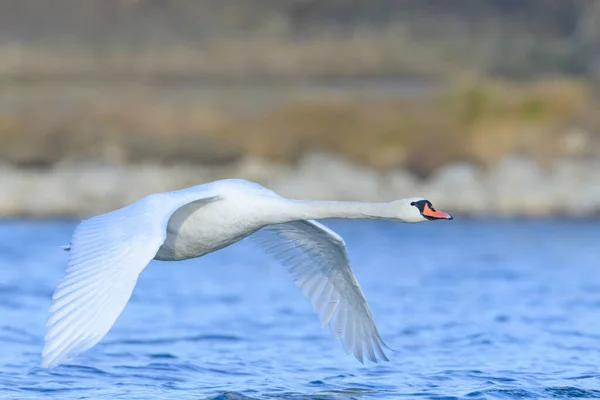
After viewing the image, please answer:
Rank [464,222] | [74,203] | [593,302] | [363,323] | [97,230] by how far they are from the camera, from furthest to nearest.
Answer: [74,203]
[464,222]
[593,302]
[363,323]
[97,230]

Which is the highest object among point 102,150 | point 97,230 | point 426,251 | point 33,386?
point 102,150

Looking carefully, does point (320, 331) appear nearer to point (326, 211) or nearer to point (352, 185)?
point (326, 211)

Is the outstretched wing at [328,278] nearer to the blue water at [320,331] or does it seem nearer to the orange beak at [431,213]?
the blue water at [320,331]

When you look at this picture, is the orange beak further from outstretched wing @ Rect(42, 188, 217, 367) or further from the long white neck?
outstretched wing @ Rect(42, 188, 217, 367)

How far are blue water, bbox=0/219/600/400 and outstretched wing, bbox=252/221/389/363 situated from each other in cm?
30

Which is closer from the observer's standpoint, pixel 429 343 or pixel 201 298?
pixel 429 343

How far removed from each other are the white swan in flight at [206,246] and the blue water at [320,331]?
2.16 feet

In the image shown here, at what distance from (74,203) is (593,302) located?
16066 millimetres

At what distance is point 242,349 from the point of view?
1105 cm

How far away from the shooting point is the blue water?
938 centimetres

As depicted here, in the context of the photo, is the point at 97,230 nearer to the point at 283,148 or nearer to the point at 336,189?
the point at 336,189

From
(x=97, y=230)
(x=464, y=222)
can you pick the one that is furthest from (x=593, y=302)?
(x=464, y=222)

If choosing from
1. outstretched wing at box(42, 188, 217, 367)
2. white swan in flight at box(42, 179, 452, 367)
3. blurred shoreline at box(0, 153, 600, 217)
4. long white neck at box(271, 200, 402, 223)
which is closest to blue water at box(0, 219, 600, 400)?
white swan in flight at box(42, 179, 452, 367)

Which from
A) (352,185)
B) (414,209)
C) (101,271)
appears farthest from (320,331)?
(352,185)
